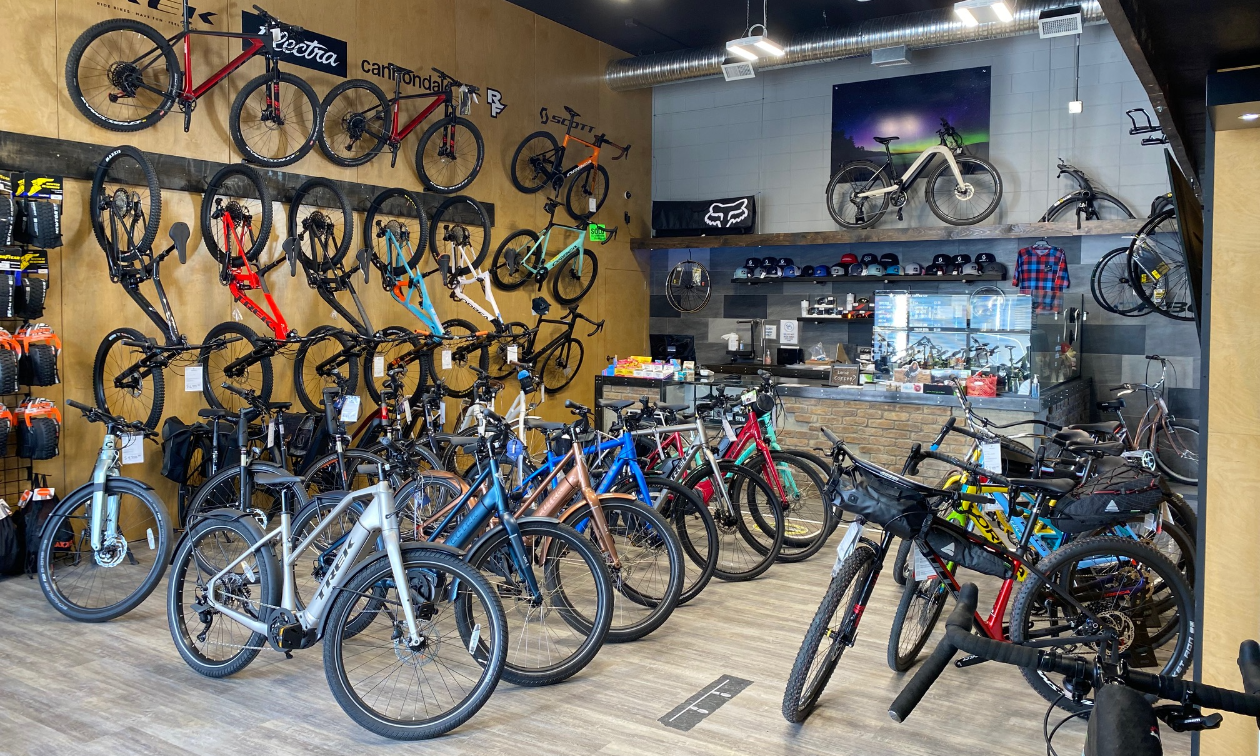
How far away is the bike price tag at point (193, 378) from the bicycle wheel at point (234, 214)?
0.84 metres

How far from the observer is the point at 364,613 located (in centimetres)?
358

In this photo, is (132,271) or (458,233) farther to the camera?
(458,233)

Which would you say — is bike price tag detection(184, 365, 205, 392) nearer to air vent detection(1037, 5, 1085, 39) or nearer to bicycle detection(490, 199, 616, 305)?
bicycle detection(490, 199, 616, 305)

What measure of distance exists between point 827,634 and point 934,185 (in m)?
7.16

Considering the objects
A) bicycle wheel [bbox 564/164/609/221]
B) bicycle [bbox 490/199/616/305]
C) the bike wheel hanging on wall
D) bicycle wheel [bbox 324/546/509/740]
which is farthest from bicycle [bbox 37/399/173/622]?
the bike wheel hanging on wall

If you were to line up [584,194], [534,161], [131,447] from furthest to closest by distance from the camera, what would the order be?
[584,194]
[534,161]
[131,447]

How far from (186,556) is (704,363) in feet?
25.2

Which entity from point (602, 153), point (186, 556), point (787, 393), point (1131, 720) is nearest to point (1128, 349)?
point (787, 393)

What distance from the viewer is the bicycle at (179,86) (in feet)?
18.9

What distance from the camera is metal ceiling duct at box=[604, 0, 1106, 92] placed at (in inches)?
295

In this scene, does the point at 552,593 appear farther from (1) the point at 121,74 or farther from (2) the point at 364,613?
(1) the point at 121,74

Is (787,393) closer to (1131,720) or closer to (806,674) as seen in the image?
(806,674)

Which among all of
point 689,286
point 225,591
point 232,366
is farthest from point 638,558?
point 689,286

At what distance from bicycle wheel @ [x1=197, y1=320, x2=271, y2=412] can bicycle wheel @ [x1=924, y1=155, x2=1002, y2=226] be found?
6.38 m
